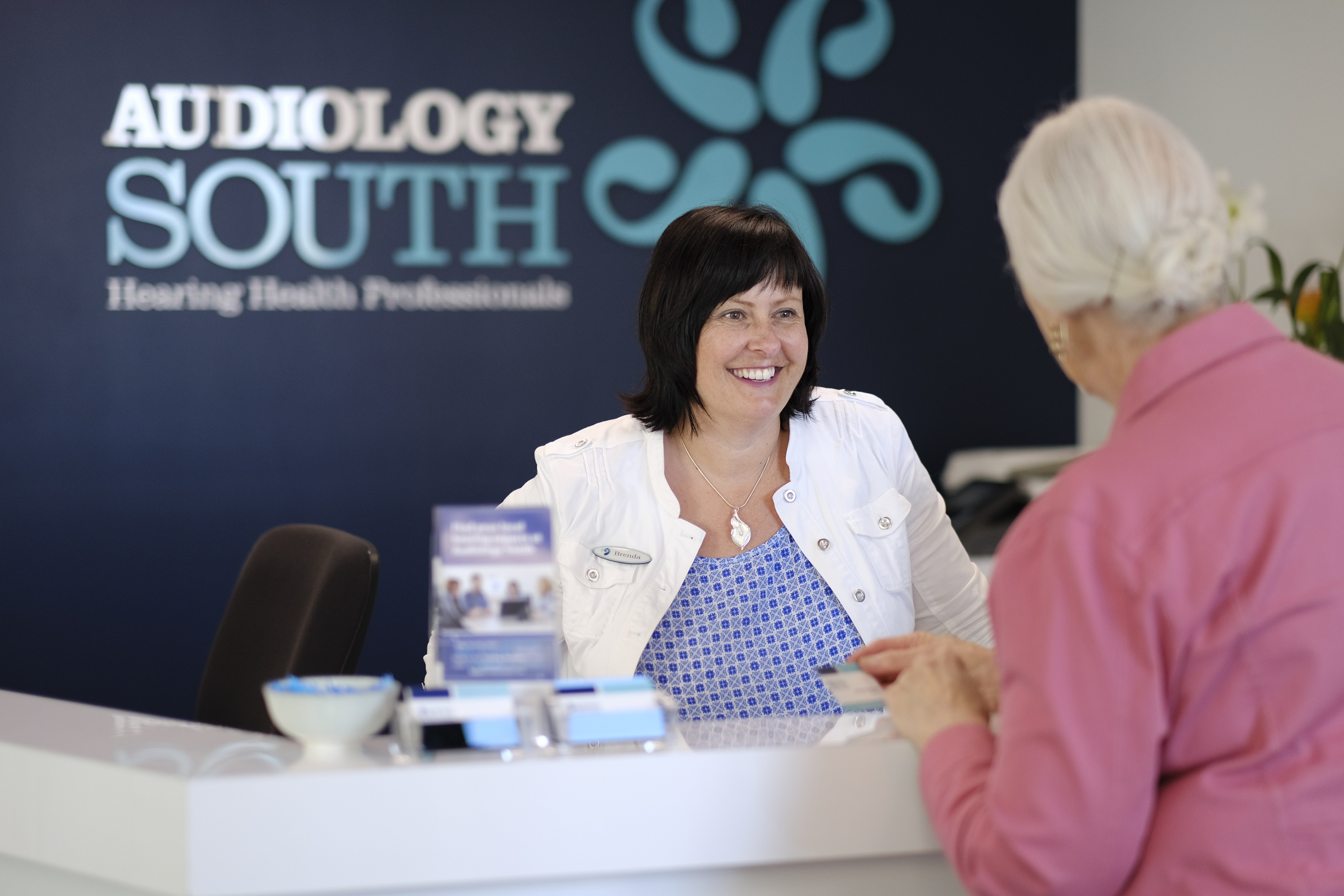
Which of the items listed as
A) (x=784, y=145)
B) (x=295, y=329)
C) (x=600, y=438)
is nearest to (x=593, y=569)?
(x=600, y=438)

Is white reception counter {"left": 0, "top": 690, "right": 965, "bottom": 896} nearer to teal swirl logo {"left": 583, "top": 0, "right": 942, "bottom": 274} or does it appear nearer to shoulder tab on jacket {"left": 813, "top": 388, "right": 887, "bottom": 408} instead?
shoulder tab on jacket {"left": 813, "top": 388, "right": 887, "bottom": 408}

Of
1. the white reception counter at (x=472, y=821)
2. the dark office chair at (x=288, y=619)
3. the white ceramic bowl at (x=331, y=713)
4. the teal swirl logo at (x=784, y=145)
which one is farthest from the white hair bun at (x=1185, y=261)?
the teal swirl logo at (x=784, y=145)

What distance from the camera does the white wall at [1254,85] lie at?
13.1ft

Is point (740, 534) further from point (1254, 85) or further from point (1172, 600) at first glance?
point (1254, 85)

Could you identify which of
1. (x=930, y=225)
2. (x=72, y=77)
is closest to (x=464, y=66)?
(x=72, y=77)

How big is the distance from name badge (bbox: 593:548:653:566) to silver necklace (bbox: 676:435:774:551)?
0.54 ft

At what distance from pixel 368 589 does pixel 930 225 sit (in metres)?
3.28

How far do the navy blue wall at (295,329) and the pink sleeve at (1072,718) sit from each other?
366cm

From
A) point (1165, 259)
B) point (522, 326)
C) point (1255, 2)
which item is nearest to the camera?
point (1165, 259)

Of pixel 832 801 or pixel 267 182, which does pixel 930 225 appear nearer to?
pixel 267 182

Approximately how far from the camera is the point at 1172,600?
1.06m

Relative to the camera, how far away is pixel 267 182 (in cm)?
445

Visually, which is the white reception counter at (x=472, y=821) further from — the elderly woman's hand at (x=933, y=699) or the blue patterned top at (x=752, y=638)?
the blue patterned top at (x=752, y=638)

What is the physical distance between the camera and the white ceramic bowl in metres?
1.39
